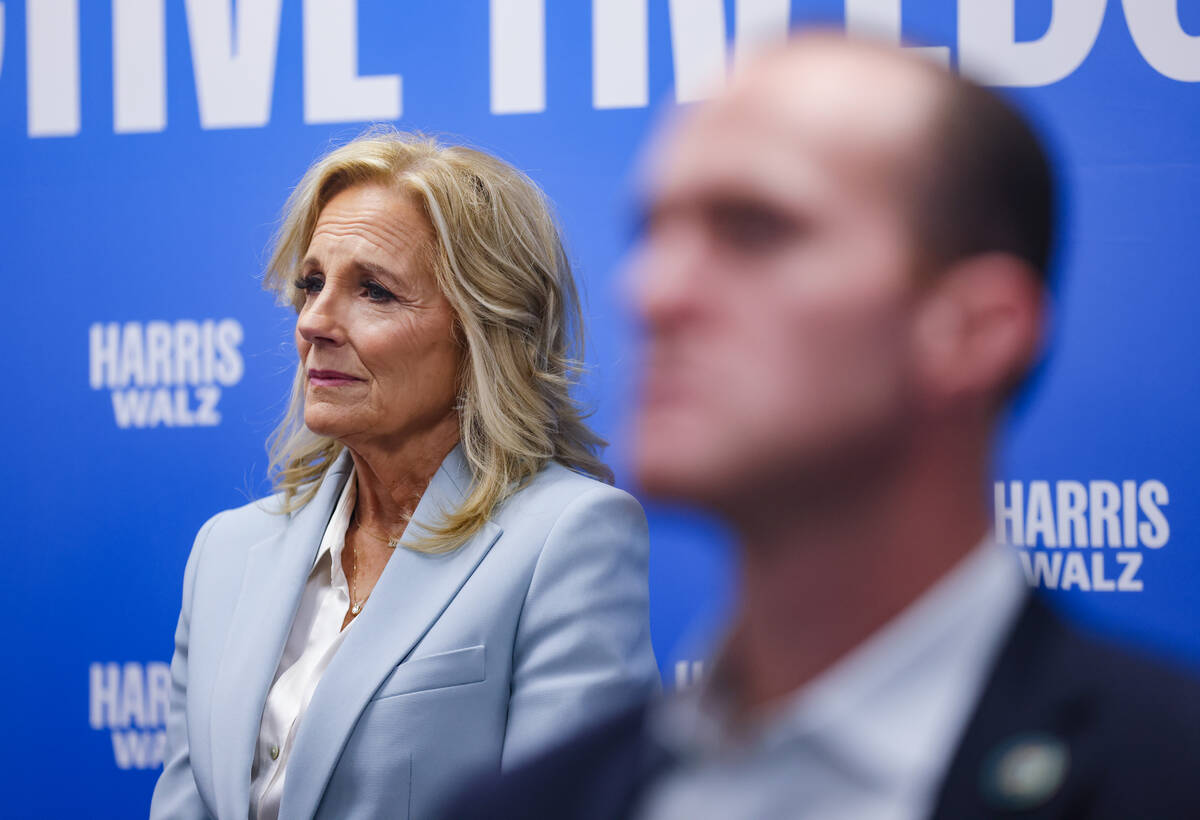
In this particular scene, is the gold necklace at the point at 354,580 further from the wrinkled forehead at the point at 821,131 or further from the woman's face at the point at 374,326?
the wrinkled forehead at the point at 821,131

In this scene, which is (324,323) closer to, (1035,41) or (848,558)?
(848,558)

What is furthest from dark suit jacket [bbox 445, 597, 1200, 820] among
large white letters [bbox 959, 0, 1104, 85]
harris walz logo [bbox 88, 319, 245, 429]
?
harris walz logo [bbox 88, 319, 245, 429]

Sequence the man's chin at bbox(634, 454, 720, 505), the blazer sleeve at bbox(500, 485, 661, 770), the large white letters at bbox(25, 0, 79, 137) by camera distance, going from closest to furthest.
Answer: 1. the man's chin at bbox(634, 454, 720, 505)
2. the blazer sleeve at bbox(500, 485, 661, 770)
3. the large white letters at bbox(25, 0, 79, 137)

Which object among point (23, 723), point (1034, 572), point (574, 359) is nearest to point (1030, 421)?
point (574, 359)

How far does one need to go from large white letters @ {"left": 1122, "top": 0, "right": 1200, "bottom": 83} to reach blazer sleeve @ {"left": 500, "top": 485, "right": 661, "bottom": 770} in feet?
4.12

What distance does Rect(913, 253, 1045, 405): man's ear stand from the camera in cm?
32

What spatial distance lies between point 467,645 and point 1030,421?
1.10 metres

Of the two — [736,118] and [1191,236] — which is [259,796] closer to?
[736,118]

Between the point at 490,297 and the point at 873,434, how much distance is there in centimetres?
121

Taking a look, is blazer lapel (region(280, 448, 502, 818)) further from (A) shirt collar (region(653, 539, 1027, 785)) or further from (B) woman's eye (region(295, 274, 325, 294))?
(A) shirt collar (region(653, 539, 1027, 785))

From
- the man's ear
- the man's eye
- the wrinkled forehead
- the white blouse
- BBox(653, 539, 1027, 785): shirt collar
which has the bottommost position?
the white blouse

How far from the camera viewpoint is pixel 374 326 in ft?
4.76

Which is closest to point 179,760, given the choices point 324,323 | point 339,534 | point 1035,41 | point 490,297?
point 339,534

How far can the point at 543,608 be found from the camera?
1.33 meters
